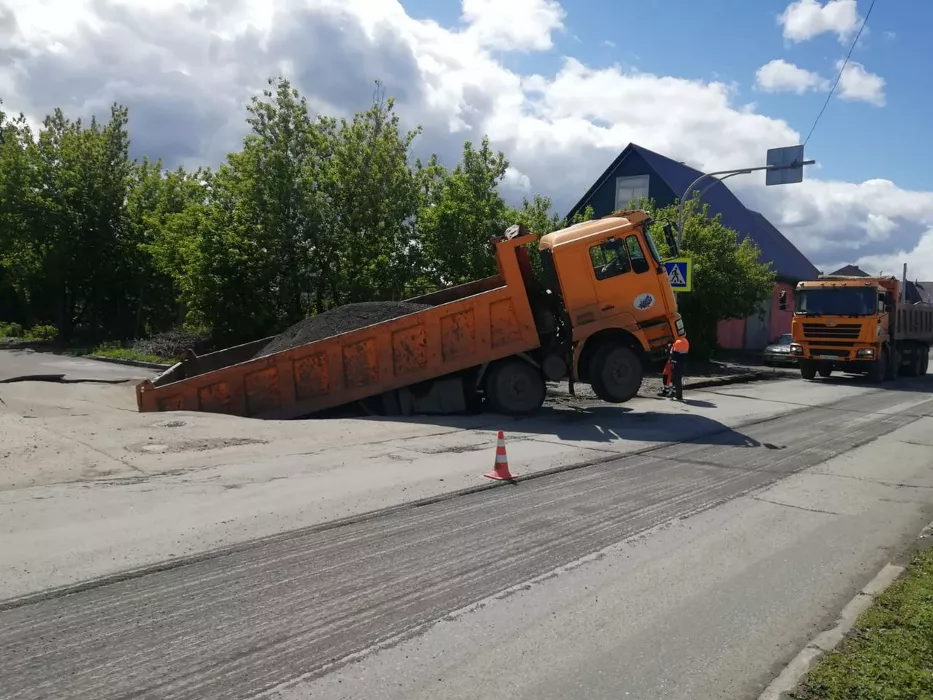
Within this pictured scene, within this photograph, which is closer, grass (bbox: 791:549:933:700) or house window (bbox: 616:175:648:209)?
grass (bbox: 791:549:933:700)

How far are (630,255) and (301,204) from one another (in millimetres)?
10264

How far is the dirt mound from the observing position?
45.4 feet

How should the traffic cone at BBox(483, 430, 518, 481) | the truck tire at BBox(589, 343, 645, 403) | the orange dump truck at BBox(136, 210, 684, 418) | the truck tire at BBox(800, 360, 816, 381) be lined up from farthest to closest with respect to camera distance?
the truck tire at BBox(800, 360, 816, 381) → the truck tire at BBox(589, 343, 645, 403) → the orange dump truck at BBox(136, 210, 684, 418) → the traffic cone at BBox(483, 430, 518, 481)

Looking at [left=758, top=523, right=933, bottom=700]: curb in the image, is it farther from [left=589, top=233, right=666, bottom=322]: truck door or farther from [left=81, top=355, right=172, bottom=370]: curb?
[left=81, top=355, right=172, bottom=370]: curb

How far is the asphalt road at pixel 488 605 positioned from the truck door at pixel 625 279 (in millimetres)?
6177

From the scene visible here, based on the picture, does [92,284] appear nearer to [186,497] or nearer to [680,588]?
[186,497]

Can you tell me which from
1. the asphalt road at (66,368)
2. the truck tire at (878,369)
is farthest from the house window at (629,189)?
the asphalt road at (66,368)

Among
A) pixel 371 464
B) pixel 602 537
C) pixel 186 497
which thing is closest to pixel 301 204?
pixel 371 464

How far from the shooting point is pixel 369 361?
1325 cm

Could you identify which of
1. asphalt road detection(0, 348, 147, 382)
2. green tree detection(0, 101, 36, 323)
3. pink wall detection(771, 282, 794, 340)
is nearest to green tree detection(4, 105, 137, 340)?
green tree detection(0, 101, 36, 323)

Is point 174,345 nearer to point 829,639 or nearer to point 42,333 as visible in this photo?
point 42,333

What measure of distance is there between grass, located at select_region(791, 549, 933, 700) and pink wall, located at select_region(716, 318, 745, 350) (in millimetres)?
32873

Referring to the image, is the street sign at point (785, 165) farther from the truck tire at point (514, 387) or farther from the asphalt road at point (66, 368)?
the asphalt road at point (66, 368)

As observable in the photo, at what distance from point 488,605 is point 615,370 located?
31.6 ft
